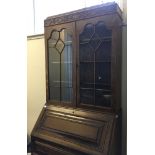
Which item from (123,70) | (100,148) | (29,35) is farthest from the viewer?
(29,35)

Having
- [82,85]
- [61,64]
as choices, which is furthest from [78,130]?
[61,64]

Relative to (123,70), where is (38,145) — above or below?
below

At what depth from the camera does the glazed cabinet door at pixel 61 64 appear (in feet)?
7.21

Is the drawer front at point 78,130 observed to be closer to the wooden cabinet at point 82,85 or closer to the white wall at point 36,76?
the wooden cabinet at point 82,85

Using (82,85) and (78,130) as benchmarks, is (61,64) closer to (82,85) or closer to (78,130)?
(82,85)

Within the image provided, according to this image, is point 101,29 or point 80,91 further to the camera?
point 80,91

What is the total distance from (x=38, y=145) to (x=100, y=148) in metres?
0.87

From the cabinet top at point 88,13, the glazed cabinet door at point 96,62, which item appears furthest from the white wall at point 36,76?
the glazed cabinet door at point 96,62

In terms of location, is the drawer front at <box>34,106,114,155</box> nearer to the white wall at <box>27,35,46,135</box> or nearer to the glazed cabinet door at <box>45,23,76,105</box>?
the glazed cabinet door at <box>45,23,76,105</box>

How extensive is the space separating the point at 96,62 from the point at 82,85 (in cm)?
31
